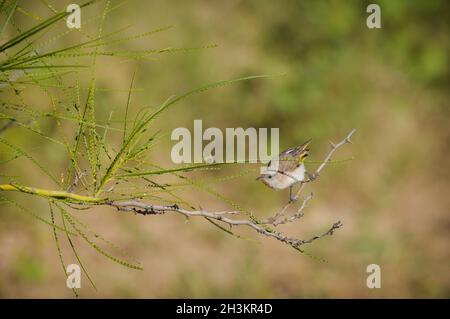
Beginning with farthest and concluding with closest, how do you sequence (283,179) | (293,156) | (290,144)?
1. (290,144)
2. (283,179)
3. (293,156)

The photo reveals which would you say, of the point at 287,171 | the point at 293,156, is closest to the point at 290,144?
the point at 287,171

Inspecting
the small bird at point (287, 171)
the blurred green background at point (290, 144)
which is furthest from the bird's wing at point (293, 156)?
the blurred green background at point (290, 144)

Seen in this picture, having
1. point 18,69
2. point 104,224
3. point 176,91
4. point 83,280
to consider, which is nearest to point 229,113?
point 176,91

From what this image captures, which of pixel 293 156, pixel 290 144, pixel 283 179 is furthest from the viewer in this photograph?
pixel 290 144

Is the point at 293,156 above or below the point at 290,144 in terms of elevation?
below

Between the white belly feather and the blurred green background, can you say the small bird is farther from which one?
the blurred green background

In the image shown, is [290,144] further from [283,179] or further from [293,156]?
[293,156]

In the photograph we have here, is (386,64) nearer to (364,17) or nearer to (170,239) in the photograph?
(364,17)
